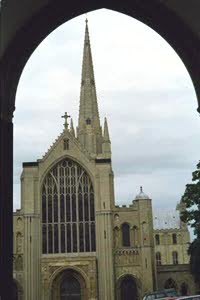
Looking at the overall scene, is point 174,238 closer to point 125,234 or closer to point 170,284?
point 170,284

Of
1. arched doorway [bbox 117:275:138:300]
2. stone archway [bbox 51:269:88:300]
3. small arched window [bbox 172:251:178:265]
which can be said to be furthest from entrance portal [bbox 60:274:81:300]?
small arched window [bbox 172:251:178:265]

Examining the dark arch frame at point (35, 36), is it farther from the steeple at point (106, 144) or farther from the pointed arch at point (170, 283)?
the steeple at point (106, 144)

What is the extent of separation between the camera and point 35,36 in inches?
467

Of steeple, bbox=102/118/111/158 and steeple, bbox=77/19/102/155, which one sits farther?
steeple, bbox=77/19/102/155

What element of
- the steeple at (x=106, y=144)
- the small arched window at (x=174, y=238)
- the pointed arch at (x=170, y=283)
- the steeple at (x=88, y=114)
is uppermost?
the steeple at (x=88, y=114)

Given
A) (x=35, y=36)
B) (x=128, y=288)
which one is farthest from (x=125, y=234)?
(x=35, y=36)

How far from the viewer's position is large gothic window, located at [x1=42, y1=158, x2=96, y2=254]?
54.5 metres

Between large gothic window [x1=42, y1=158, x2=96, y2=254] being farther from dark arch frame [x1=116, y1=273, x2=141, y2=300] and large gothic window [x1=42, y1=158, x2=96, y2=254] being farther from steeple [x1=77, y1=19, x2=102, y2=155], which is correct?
steeple [x1=77, y1=19, x2=102, y2=155]

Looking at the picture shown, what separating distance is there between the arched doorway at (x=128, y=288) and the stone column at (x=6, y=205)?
44.9m

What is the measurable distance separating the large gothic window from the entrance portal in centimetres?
282

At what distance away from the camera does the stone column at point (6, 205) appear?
10.5m

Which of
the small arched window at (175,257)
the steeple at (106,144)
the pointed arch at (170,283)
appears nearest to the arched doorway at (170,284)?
the pointed arch at (170,283)

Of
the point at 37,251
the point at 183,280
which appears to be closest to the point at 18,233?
the point at 37,251

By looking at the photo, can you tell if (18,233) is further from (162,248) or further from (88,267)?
(162,248)
